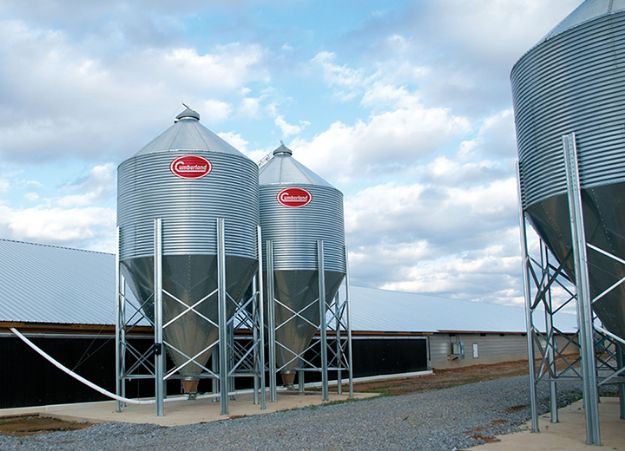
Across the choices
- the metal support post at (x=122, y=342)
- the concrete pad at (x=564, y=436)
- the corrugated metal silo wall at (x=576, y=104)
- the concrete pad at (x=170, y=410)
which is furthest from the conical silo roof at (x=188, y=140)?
the concrete pad at (x=564, y=436)

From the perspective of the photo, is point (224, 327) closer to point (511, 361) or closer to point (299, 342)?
point (299, 342)

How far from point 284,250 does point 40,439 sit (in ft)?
34.5

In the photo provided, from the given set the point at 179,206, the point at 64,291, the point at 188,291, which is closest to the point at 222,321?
the point at 188,291

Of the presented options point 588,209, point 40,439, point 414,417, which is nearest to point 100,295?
point 40,439

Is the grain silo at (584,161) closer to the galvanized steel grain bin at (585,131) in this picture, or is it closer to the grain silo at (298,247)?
the galvanized steel grain bin at (585,131)

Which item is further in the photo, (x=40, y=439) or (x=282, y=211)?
(x=282, y=211)

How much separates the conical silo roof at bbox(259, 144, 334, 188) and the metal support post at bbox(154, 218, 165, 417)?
6.35m

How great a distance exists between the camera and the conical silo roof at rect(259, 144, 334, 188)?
78.8 ft

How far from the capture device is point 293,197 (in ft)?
77.6

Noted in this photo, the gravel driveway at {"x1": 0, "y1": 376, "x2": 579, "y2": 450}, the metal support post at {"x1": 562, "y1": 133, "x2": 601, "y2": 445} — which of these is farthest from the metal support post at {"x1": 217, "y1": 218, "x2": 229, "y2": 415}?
the metal support post at {"x1": 562, "y1": 133, "x2": 601, "y2": 445}

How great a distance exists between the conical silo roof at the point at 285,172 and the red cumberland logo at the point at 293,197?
348mm

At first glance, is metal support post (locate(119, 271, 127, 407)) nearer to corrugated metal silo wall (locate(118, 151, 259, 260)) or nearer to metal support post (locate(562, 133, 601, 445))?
corrugated metal silo wall (locate(118, 151, 259, 260))

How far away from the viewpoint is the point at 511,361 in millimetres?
55406

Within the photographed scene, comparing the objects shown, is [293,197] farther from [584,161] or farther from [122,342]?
[584,161]
